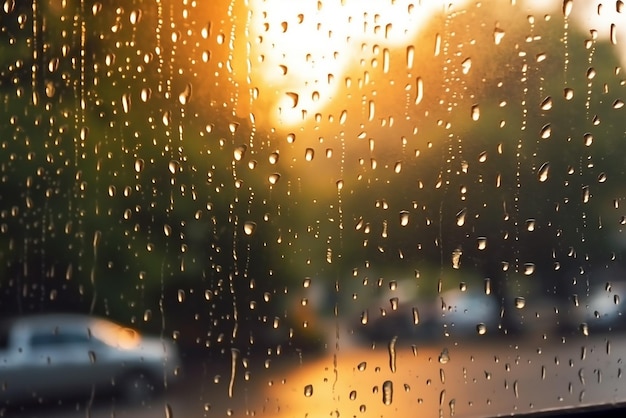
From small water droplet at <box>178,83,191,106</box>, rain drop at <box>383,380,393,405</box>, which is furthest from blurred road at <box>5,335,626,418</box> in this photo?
small water droplet at <box>178,83,191,106</box>

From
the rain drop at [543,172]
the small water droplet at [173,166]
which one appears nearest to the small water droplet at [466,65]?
the rain drop at [543,172]

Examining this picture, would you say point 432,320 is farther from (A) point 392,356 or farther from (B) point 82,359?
(B) point 82,359

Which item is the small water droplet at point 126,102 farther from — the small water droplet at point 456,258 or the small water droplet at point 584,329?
the small water droplet at point 584,329

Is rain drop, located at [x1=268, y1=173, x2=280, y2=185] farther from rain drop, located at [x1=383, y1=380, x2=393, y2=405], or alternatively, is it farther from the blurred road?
rain drop, located at [x1=383, y1=380, x2=393, y2=405]

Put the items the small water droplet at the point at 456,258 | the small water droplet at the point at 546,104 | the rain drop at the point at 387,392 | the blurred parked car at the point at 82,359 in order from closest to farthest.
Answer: the blurred parked car at the point at 82,359 → the rain drop at the point at 387,392 → the small water droplet at the point at 456,258 → the small water droplet at the point at 546,104

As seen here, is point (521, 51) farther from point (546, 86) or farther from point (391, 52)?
point (391, 52)

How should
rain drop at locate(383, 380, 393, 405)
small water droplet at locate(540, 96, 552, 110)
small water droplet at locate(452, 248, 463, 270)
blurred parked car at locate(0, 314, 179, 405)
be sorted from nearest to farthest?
blurred parked car at locate(0, 314, 179, 405) → rain drop at locate(383, 380, 393, 405) → small water droplet at locate(452, 248, 463, 270) → small water droplet at locate(540, 96, 552, 110)
